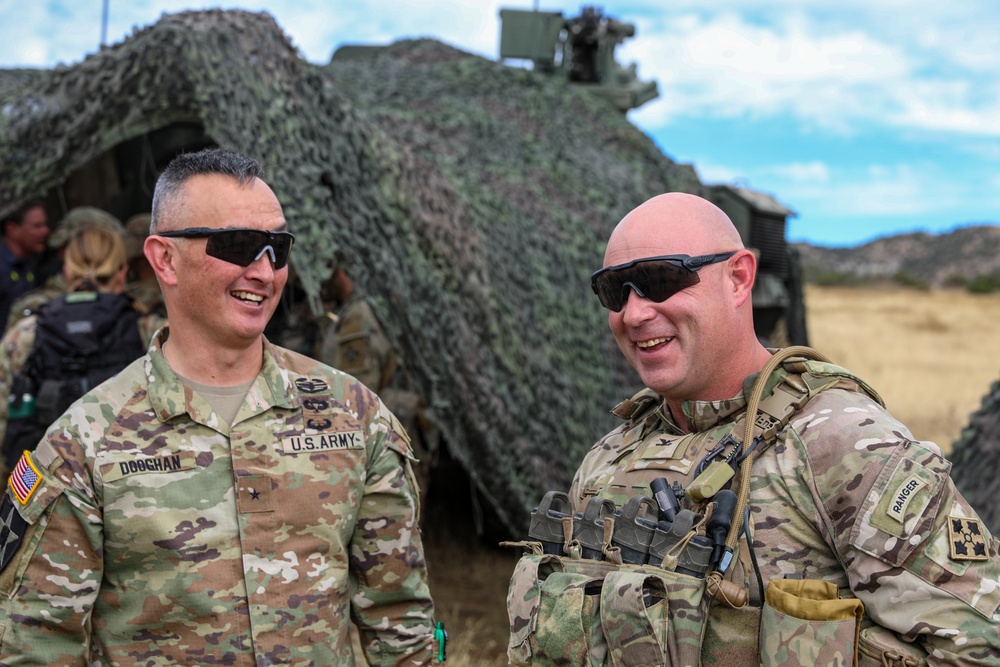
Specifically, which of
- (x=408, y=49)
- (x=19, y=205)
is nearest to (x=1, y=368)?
(x=19, y=205)

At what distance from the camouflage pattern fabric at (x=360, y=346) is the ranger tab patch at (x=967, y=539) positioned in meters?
3.90

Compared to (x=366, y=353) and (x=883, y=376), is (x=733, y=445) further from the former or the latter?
(x=883, y=376)

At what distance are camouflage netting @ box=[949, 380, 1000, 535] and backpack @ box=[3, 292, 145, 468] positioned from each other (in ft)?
13.5

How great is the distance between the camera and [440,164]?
23.7ft

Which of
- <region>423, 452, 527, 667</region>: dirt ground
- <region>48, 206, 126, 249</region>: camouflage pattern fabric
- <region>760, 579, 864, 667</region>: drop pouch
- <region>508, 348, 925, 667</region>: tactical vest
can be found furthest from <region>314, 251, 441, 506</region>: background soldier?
<region>760, 579, 864, 667</region>: drop pouch

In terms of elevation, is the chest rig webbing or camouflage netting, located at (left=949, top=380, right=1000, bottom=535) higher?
the chest rig webbing

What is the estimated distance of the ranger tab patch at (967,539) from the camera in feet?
6.03

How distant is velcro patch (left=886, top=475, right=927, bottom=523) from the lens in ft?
6.07

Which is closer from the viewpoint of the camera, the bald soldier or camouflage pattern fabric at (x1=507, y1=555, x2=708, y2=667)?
the bald soldier

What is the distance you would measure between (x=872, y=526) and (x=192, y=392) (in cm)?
164

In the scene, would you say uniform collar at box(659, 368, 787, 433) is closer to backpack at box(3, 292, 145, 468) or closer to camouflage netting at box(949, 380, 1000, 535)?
camouflage netting at box(949, 380, 1000, 535)

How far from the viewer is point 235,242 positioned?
8.13ft

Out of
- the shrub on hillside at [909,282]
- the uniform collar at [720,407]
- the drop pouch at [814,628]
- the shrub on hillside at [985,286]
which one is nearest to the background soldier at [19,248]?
A: the uniform collar at [720,407]

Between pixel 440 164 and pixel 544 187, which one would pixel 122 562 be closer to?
pixel 440 164
